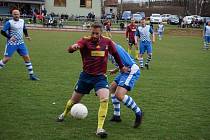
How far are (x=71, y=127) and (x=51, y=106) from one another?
1.83 m

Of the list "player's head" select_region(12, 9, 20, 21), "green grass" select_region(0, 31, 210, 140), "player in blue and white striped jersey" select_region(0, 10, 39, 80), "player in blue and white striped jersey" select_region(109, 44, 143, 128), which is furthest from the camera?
"player in blue and white striped jersey" select_region(0, 10, 39, 80)

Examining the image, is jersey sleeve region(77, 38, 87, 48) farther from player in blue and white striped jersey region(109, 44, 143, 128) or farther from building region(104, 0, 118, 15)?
building region(104, 0, 118, 15)

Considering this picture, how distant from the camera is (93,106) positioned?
393 inches

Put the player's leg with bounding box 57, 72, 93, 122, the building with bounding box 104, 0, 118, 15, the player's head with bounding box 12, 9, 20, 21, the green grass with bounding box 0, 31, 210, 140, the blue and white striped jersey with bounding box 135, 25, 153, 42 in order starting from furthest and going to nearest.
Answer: the building with bounding box 104, 0, 118, 15, the blue and white striped jersey with bounding box 135, 25, 153, 42, the player's head with bounding box 12, 9, 20, 21, the player's leg with bounding box 57, 72, 93, 122, the green grass with bounding box 0, 31, 210, 140

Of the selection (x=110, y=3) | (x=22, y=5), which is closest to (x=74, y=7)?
(x=22, y=5)

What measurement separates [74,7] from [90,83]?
200ft

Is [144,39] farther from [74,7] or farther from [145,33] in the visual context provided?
[74,7]

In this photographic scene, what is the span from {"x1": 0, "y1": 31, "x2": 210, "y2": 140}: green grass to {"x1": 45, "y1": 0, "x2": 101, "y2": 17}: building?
50.5 metres

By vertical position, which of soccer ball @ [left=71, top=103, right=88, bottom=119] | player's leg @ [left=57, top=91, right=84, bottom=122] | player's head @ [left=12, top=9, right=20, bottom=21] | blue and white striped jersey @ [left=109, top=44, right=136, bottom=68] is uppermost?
player's head @ [left=12, top=9, right=20, bottom=21]

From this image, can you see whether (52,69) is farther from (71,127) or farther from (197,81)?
(71,127)

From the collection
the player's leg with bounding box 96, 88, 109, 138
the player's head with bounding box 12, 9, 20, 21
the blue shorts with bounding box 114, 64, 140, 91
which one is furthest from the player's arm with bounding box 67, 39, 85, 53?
the player's head with bounding box 12, 9, 20, 21

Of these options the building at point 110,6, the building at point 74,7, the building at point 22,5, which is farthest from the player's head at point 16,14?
the building at point 110,6

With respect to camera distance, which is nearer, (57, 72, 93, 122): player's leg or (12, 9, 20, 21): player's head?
(57, 72, 93, 122): player's leg

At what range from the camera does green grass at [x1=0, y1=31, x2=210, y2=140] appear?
7.80 meters
